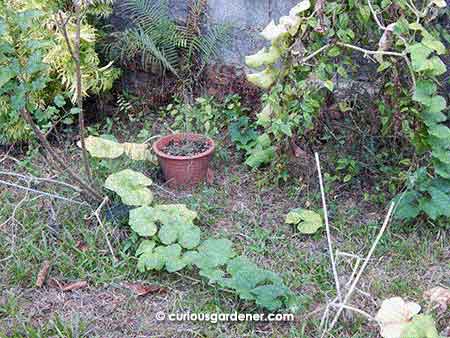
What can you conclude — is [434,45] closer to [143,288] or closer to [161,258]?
[161,258]

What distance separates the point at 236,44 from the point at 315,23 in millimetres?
1039

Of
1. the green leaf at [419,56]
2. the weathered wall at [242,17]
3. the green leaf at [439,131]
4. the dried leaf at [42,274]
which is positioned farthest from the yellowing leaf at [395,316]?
the weathered wall at [242,17]

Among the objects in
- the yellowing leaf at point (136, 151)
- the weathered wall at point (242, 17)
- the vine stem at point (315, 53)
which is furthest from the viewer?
the weathered wall at point (242, 17)

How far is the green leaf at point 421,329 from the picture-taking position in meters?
1.98

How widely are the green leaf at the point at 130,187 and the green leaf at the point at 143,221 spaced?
9cm

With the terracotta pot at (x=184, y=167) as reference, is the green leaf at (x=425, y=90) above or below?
above

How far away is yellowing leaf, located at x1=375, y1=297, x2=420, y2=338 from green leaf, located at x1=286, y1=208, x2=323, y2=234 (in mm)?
713

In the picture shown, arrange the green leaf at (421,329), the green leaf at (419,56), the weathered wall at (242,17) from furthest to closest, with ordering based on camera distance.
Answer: the weathered wall at (242,17) → the green leaf at (419,56) → the green leaf at (421,329)

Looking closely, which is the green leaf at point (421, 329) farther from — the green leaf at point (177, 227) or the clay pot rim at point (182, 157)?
the clay pot rim at point (182, 157)

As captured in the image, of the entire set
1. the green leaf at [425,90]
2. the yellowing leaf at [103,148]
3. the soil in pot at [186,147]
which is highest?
the green leaf at [425,90]

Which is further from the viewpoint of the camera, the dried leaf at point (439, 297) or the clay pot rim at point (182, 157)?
the clay pot rim at point (182, 157)

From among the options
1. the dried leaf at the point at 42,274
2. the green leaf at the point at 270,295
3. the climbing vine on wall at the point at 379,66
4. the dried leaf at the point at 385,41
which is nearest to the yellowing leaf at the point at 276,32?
the climbing vine on wall at the point at 379,66

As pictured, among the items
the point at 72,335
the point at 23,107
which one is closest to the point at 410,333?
the point at 72,335

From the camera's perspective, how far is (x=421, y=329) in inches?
78.5
